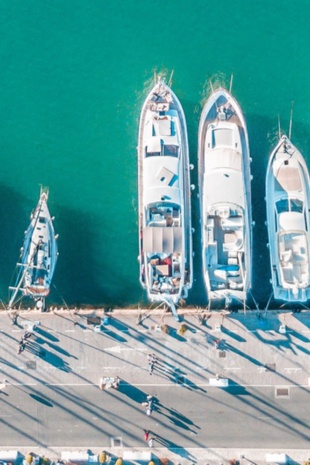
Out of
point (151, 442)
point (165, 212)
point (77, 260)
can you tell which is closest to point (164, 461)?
point (151, 442)

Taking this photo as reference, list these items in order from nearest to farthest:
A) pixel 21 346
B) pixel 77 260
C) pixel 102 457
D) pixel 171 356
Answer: pixel 102 457 → pixel 171 356 → pixel 21 346 → pixel 77 260

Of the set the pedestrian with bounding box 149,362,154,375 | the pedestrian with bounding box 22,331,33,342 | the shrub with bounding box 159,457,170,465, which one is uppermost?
the pedestrian with bounding box 22,331,33,342

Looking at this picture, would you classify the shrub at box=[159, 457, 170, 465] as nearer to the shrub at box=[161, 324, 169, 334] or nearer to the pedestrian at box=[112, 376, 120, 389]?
the pedestrian at box=[112, 376, 120, 389]

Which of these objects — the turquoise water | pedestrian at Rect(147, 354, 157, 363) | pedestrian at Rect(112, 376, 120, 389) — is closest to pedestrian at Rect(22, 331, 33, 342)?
the turquoise water

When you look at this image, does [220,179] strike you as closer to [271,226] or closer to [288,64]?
[271,226]

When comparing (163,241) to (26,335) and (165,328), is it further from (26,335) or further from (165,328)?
(26,335)

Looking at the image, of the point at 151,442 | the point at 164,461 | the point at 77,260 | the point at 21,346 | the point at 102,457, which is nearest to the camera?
the point at 102,457

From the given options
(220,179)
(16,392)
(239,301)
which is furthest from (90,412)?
(220,179)
